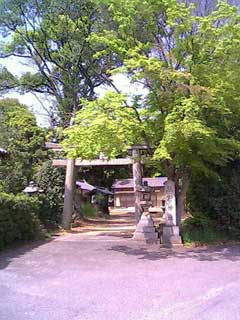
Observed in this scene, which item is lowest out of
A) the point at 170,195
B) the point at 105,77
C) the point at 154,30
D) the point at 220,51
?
the point at 170,195

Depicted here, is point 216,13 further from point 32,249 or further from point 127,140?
A: point 32,249

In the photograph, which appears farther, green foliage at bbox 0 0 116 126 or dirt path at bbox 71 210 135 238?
green foliage at bbox 0 0 116 126

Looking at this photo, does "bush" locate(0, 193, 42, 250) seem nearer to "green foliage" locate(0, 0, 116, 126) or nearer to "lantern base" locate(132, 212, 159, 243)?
"lantern base" locate(132, 212, 159, 243)

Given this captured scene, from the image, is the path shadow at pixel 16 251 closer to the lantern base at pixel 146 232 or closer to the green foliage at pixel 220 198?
the lantern base at pixel 146 232

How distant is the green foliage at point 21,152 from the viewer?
18703 mm

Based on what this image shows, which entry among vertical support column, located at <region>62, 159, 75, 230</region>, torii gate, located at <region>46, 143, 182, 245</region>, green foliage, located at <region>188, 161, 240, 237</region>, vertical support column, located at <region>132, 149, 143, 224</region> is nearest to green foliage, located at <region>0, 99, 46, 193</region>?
torii gate, located at <region>46, 143, 182, 245</region>

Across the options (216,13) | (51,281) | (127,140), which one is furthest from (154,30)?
(51,281)

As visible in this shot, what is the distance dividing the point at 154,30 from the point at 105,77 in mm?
8544

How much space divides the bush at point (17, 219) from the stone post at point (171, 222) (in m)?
4.20

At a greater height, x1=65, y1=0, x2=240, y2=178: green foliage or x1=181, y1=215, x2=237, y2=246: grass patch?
x1=65, y1=0, x2=240, y2=178: green foliage

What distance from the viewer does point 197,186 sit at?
1283 cm

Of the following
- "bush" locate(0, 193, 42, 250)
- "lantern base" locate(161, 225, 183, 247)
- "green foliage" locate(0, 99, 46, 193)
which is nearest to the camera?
"bush" locate(0, 193, 42, 250)

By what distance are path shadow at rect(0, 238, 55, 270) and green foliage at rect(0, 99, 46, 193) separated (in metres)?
6.65

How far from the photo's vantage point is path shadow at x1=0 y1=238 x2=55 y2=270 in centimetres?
930
